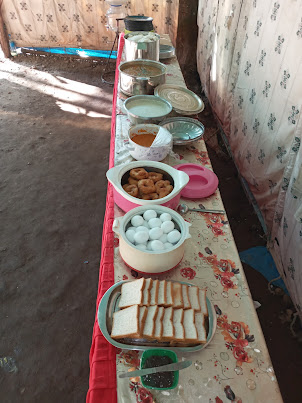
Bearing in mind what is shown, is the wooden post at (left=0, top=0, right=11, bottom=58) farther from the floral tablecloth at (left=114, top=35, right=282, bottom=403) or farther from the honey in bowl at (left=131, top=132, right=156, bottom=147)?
the floral tablecloth at (left=114, top=35, right=282, bottom=403)

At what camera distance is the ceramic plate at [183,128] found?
214 cm

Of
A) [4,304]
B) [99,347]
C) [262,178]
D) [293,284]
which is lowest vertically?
[4,304]

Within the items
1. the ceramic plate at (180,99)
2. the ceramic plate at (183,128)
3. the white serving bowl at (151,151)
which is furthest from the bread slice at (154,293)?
the ceramic plate at (180,99)

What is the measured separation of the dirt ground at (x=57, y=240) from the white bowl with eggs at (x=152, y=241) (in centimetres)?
124

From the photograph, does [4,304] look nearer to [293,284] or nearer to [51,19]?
[293,284]

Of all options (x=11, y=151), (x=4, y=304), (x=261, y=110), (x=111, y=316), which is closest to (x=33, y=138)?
(x=11, y=151)

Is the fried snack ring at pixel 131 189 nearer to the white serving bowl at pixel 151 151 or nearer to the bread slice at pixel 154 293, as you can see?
the white serving bowl at pixel 151 151

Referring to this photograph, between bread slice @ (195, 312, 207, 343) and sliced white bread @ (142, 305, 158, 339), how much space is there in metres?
0.16

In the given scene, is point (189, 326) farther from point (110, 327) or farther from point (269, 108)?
point (269, 108)

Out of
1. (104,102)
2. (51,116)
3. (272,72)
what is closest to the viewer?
(272,72)

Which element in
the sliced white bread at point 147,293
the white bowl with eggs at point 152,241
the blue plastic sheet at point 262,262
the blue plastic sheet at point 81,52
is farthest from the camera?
the blue plastic sheet at point 81,52

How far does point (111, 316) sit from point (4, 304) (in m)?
1.64

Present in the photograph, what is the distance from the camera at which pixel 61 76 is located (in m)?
5.98

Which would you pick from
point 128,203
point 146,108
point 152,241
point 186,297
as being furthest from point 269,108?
point 186,297
